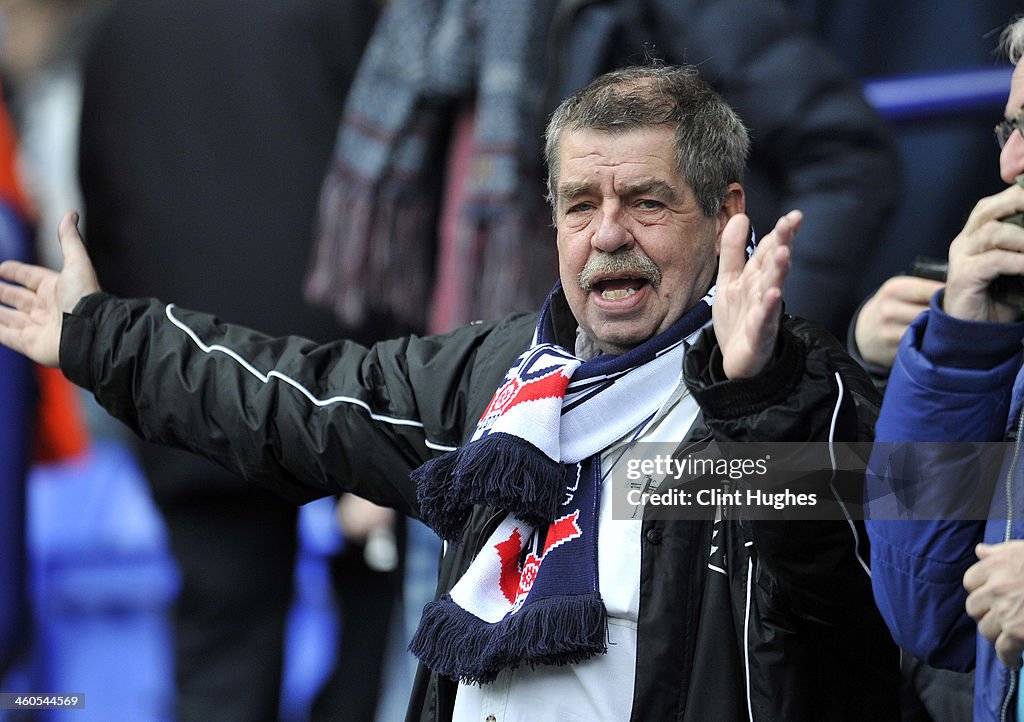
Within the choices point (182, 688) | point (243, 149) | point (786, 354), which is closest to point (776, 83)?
point (243, 149)

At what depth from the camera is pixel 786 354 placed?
2.16 meters

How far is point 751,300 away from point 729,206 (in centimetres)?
59

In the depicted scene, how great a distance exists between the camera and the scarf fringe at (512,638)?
2.35 meters

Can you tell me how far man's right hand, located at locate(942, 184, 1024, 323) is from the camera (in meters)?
2.09

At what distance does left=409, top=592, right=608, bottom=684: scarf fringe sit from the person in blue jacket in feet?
1.54

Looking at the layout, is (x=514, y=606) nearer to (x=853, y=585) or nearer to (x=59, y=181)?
(x=853, y=585)

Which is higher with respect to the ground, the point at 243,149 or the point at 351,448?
the point at 243,149

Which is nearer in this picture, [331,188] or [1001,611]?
[1001,611]

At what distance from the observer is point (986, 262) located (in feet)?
6.89

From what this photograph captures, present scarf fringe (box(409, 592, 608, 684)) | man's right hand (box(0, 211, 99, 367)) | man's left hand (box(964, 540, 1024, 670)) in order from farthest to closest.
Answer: man's right hand (box(0, 211, 99, 367)), scarf fringe (box(409, 592, 608, 684)), man's left hand (box(964, 540, 1024, 670))

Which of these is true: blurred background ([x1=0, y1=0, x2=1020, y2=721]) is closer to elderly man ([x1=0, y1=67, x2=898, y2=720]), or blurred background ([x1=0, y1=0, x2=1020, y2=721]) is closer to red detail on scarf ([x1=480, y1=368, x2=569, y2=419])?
elderly man ([x1=0, y1=67, x2=898, y2=720])

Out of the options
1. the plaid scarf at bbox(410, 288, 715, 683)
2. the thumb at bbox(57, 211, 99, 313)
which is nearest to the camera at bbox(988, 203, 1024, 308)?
the plaid scarf at bbox(410, 288, 715, 683)

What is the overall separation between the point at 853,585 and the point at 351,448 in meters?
1.06

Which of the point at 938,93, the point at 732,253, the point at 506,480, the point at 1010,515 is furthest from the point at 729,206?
the point at 938,93
